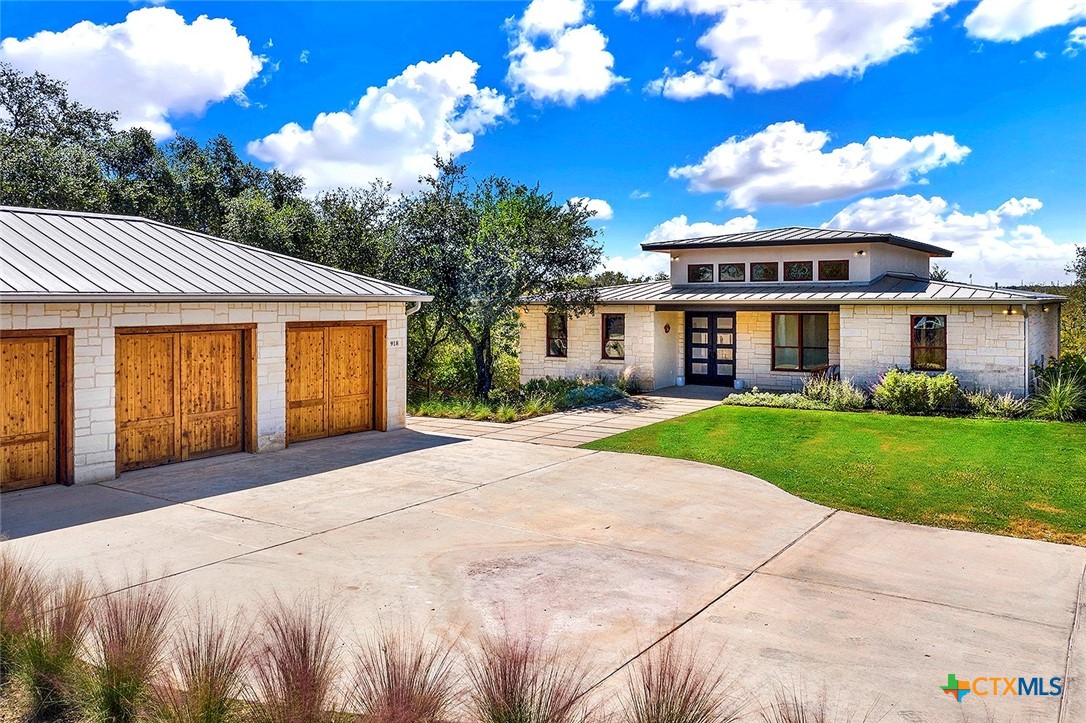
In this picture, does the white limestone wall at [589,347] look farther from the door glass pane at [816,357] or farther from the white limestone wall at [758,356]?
the door glass pane at [816,357]

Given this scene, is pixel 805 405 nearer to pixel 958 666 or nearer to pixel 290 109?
pixel 958 666

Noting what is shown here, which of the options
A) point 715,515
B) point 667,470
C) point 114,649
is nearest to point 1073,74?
point 667,470

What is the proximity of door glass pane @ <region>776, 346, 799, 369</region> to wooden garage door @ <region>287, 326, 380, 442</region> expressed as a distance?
12126 millimetres

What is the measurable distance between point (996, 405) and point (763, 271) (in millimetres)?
7548

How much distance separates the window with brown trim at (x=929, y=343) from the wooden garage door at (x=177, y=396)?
15.5 metres

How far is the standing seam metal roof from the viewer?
9.24m

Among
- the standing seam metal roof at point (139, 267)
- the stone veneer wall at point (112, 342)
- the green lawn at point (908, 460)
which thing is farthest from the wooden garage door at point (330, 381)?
the green lawn at point (908, 460)

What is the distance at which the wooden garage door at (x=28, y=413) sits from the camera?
30.1 ft

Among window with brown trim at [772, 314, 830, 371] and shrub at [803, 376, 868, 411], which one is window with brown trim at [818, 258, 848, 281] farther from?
shrub at [803, 376, 868, 411]

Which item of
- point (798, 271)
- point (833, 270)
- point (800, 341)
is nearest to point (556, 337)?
point (800, 341)

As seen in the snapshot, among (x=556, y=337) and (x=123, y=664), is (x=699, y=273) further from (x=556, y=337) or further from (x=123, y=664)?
(x=123, y=664)

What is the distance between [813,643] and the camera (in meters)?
4.85

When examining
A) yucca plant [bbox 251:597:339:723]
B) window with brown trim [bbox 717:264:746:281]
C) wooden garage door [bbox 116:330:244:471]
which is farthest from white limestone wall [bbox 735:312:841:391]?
yucca plant [bbox 251:597:339:723]

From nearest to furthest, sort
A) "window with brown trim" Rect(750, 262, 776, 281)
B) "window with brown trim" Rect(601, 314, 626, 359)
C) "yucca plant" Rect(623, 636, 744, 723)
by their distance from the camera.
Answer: "yucca plant" Rect(623, 636, 744, 723) → "window with brown trim" Rect(750, 262, 776, 281) → "window with brown trim" Rect(601, 314, 626, 359)
